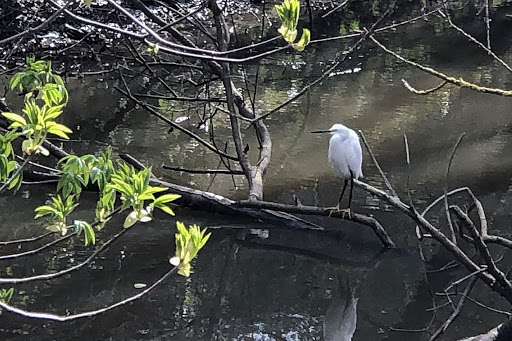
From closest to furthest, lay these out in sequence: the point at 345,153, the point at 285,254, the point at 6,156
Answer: the point at 6,156, the point at 285,254, the point at 345,153

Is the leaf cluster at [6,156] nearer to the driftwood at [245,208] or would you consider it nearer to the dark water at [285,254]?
the dark water at [285,254]

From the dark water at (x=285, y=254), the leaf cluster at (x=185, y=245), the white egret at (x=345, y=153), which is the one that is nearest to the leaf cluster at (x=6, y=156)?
the leaf cluster at (x=185, y=245)

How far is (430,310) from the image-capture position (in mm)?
3766

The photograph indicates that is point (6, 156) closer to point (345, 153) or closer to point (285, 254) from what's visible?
point (285, 254)

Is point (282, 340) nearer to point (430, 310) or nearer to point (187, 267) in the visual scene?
point (430, 310)

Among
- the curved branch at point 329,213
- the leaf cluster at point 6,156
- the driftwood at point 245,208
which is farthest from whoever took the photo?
the driftwood at point 245,208

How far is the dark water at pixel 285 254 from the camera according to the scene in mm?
3709

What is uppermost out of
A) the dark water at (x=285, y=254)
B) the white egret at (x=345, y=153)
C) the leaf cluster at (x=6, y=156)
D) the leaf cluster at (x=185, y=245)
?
the leaf cluster at (x=6, y=156)

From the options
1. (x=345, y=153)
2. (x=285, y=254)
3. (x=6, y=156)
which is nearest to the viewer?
(x=6, y=156)

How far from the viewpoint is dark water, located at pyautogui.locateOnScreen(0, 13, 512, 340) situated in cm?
371

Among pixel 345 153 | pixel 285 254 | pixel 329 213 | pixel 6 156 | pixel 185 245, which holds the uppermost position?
pixel 6 156

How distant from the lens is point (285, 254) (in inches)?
173

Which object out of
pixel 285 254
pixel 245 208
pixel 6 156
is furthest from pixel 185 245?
pixel 245 208

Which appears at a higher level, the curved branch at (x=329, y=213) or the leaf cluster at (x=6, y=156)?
the leaf cluster at (x=6, y=156)
